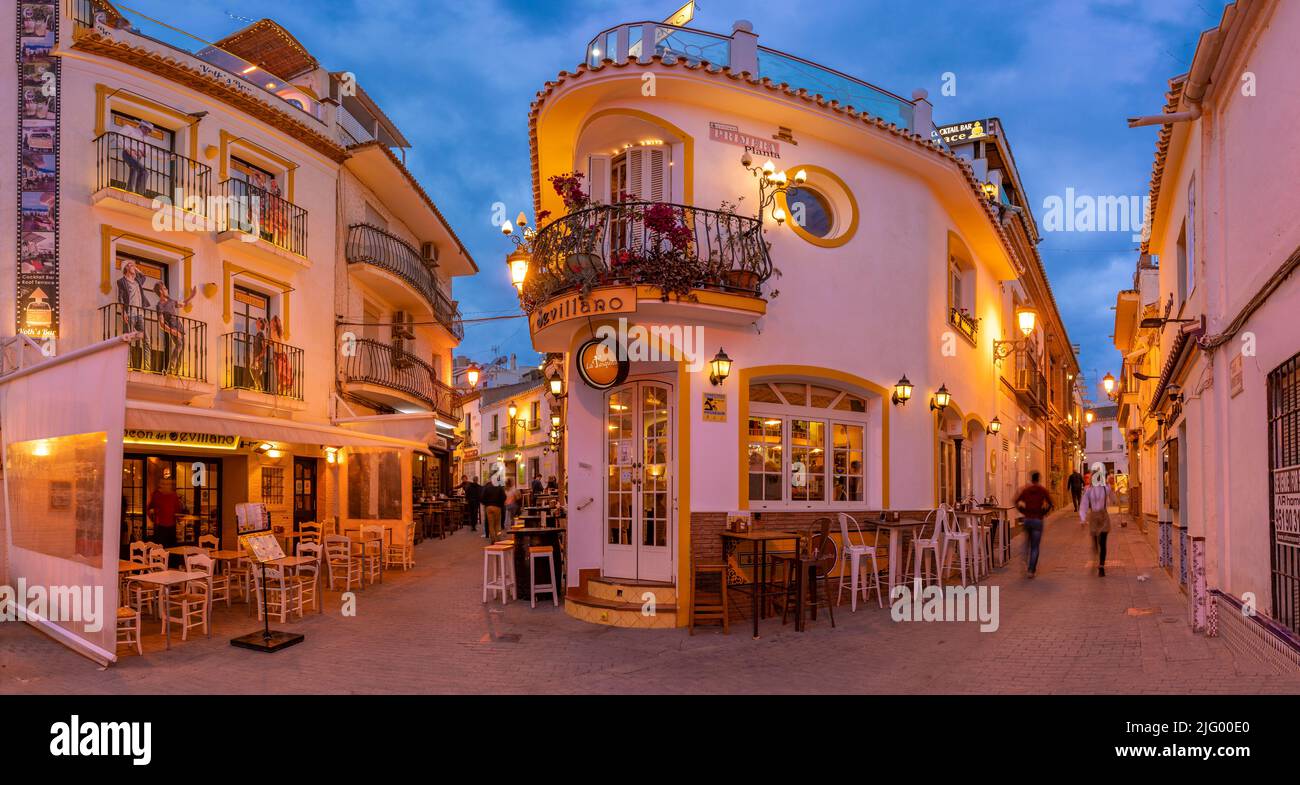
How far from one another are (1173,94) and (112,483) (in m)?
11.6

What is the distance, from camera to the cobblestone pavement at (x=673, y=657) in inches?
274

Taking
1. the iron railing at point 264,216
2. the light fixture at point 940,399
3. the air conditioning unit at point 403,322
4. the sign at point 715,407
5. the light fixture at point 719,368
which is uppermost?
the iron railing at point 264,216

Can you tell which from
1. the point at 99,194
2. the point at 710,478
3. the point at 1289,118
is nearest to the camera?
the point at 1289,118

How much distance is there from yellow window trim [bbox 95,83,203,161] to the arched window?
11.3 meters

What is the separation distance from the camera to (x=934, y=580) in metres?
12.4

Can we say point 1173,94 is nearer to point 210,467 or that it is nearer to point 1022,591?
point 1022,591

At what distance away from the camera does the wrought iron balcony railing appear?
960 centimetres

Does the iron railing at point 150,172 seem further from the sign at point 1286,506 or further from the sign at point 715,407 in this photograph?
the sign at point 1286,506

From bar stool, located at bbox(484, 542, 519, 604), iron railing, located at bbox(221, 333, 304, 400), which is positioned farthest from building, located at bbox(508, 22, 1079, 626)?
iron railing, located at bbox(221, 333, 304, 400)

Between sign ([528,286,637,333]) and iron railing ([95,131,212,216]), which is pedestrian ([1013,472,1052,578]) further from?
iron railing ([95,131,212,216])

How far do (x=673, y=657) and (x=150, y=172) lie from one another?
12.3m

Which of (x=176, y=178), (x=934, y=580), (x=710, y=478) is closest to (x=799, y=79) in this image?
(x=710, y=478)

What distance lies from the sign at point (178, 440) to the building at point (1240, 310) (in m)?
12.7

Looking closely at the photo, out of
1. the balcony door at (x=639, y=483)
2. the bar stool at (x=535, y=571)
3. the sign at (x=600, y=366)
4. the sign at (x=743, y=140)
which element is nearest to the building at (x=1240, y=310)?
the sign at (x=743, y=140)
